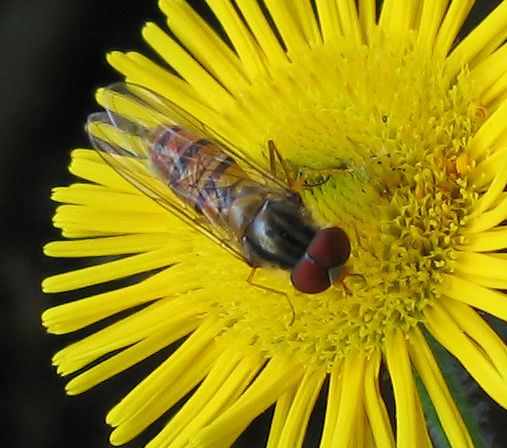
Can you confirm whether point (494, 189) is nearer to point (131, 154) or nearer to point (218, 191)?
point (218, 191)

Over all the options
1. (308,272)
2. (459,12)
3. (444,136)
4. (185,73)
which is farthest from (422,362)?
(185,73)

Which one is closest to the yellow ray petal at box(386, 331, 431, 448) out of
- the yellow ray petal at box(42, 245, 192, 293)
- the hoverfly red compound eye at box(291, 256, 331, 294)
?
the hoverfly red compound eye at box(291, 256, 331, 294)

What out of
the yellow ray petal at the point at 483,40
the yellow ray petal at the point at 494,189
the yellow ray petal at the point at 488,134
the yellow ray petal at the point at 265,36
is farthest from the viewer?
the yellow ray petal at the point at 265,36

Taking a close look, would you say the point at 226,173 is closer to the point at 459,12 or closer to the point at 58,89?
the point at 459,12

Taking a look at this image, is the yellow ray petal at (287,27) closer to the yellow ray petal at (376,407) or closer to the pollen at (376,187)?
the pollen at (376,187)

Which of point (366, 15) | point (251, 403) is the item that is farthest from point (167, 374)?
point (366, 15)

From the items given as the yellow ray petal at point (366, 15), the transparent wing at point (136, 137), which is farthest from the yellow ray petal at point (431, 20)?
the transparent wing at point (136, 137)

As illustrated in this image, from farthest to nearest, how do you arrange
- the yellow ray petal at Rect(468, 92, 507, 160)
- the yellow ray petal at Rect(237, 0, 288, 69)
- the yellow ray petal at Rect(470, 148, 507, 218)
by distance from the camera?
the yellow ray petal at Rect(237, 0, 288, 69) < the yellow ray petal at Rect(468, 92, 507, 160) < the yellow ray petal at Rect(470, 148, 507, 218)

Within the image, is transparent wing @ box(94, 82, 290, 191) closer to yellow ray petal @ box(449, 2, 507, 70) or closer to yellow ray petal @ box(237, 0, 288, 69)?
yellow ray petal @ box(237, 0, 288, 69)
